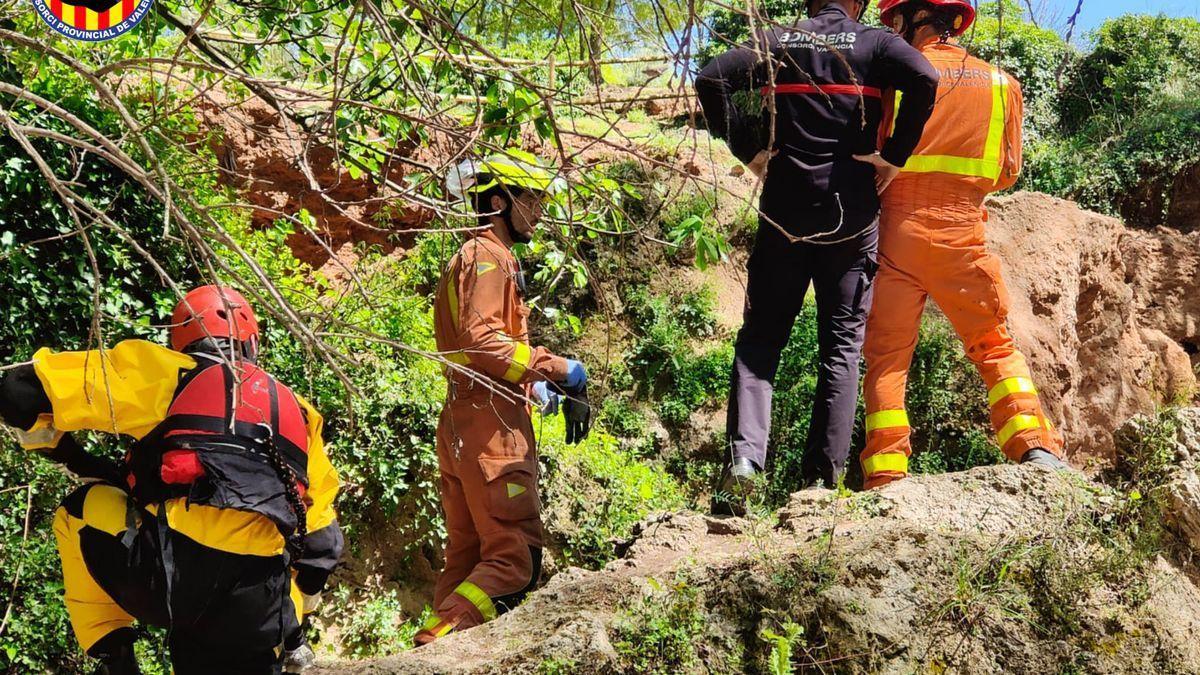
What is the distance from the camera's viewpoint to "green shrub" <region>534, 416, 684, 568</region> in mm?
6309

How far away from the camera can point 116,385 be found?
3.82 m

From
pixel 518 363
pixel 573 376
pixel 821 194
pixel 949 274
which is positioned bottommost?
pixel 573 376

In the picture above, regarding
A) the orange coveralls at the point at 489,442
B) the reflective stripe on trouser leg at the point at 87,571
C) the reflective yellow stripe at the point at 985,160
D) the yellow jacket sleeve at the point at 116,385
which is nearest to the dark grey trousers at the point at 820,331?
the reflective yellow stripe at the point at 985,160

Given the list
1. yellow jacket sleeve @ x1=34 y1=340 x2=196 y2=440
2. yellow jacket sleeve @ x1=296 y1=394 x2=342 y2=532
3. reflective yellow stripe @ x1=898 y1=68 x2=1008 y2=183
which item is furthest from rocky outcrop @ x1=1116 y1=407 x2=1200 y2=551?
yellow jacket sleeve @ x1=34 y1=340 x2=196 y2=440

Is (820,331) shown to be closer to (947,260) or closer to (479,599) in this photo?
(947,260)

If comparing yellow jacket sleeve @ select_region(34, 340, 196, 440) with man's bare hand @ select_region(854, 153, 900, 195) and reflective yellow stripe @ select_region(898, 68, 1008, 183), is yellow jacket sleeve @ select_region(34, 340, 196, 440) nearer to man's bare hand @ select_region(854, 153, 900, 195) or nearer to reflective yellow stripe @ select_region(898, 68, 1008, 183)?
man's bare hand @ select_region(854, 153, 900, 195)

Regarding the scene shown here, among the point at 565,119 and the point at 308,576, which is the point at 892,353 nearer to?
the point at 308,576

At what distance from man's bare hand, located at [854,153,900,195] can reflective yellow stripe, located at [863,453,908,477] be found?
120 centimetres

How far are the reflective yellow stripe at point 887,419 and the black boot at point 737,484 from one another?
25.3 inches

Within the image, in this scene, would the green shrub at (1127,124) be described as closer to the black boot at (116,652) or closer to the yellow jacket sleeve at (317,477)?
the yellow jacket sleeve at (317,477)

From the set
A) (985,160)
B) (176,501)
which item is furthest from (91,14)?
(985,160)

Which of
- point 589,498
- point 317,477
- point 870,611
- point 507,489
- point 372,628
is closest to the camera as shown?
point 870,611

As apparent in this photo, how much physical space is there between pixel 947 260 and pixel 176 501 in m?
3.42

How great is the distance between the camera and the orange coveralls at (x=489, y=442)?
457 centimetres
